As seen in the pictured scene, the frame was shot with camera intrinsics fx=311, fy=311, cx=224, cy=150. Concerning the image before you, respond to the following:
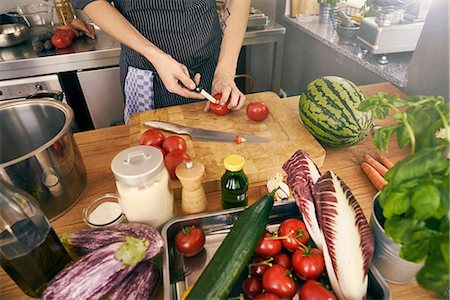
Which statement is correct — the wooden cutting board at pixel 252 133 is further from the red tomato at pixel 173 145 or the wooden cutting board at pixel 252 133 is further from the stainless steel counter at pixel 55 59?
the stainless steel counter at pixel 55 59

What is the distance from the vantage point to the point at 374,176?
848 millimetres

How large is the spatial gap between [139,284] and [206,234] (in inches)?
7.8

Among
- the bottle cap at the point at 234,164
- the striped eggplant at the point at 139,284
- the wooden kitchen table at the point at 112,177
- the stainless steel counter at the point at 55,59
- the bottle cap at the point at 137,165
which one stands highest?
the bottle cap at the point at 137,165

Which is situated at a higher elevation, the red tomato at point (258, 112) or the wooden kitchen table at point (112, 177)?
the red tomato at point (258, 112)

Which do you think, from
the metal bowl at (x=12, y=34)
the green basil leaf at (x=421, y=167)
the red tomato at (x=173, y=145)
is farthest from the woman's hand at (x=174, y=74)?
the metal bowl at (x=12, y=34)

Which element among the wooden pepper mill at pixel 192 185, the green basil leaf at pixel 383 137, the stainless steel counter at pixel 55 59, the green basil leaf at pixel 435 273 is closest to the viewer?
the green basil leaf at pixel 435 273

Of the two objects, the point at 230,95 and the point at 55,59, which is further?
the point at 55,59

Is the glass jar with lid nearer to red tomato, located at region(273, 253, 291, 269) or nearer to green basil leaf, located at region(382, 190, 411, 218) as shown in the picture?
red tomato, located at region(273, 253, 291, 269)

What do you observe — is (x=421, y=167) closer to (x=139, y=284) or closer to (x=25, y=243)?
(x=139, y=284)

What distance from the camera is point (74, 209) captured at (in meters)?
0.82

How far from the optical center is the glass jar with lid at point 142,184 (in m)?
0.62

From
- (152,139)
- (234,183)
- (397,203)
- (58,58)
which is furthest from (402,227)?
(58,58)

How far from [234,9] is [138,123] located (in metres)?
0.73

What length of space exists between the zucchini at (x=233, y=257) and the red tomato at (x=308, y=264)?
9cm
